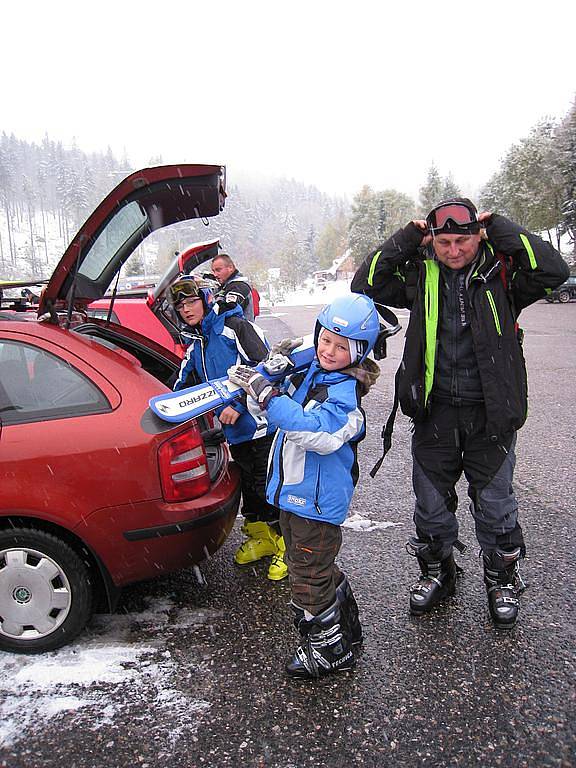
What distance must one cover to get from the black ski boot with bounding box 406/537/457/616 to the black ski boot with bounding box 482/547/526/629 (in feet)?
0.66

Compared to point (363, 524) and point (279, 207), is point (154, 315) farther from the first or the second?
point (279, 207)

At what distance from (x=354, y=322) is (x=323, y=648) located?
137 cm

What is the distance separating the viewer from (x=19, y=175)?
121 metres

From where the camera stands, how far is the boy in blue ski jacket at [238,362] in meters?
→ 3.26

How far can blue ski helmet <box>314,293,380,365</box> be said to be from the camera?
7.63ft

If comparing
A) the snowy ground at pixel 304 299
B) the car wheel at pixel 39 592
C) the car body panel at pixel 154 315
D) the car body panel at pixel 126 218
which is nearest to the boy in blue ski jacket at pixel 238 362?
the car body panel at pixel 126 218

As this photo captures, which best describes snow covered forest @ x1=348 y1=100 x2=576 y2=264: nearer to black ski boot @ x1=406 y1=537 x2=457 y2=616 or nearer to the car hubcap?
black ski boot @ x1=406 y1=537 x2=457 y2=616

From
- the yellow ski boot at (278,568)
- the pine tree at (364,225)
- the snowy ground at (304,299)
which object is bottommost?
the yellow ski boot at (278,568)

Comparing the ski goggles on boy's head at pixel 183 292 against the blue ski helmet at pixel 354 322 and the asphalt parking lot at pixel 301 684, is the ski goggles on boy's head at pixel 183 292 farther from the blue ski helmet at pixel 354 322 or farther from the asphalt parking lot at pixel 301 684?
the asphalt parking lot at pixel 301 684

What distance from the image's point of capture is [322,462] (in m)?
2.38

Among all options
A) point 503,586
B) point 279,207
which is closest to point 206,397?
point 503,586

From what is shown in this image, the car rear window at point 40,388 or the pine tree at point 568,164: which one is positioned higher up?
the pine tree at point 568,164

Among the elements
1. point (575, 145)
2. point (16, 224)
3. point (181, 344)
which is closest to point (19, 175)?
point (16, 224)

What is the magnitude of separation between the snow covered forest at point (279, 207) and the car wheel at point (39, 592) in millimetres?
1696
